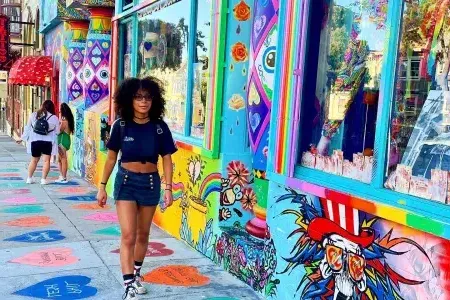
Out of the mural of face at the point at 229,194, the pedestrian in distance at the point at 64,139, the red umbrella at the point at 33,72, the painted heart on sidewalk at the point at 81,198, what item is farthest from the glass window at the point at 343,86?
the red umbrella at the point at 33,72

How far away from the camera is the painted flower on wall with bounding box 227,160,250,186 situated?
17.2 ft

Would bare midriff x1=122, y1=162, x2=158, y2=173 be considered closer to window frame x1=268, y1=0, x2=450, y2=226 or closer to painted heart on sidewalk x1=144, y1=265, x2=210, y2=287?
window frame x1=268, y1=0, x2=450, y2=226

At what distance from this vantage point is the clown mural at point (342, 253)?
317 centimetres

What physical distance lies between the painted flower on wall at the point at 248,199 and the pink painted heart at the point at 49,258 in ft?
5.68

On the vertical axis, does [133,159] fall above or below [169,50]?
below

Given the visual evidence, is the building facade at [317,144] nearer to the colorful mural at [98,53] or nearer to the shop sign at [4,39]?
the colorful mural at [98,53]

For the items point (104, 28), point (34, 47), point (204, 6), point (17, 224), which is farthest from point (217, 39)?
point (34, 47)

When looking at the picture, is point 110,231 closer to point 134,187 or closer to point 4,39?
point 134,187

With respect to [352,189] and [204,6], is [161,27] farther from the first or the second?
[352,189]

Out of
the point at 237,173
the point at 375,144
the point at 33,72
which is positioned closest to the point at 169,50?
the point at 237,173

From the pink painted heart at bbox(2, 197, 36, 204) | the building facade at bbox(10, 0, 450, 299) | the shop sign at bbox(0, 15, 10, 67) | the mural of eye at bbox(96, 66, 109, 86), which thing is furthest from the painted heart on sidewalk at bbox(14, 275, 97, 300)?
the shop sign at bbox(0, 15, 10, 67)

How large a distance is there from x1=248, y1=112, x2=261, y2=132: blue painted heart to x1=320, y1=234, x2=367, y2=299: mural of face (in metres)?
1.56

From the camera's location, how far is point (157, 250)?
19.0 feet

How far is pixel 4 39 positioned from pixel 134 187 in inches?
739
